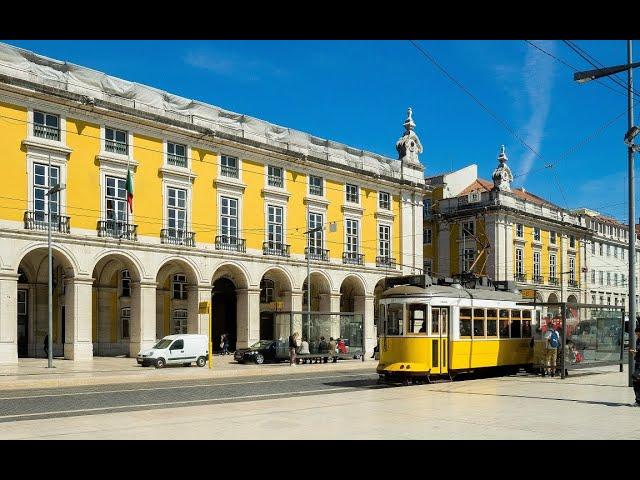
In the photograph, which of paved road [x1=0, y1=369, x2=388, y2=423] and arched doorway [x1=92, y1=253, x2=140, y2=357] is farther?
arched doorway [x1=92, y1=253, x2=140, y2=357]

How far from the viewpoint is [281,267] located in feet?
150

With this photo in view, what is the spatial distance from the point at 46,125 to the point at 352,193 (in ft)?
73.6

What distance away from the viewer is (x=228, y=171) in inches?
1729

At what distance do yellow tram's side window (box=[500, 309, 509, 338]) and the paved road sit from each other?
4.66 m

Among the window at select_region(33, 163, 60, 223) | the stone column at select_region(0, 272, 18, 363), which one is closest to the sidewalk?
the stone column at select_region(0, 272, 18, 363)

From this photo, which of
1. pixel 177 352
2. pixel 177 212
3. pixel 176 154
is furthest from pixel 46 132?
pixel 177 352

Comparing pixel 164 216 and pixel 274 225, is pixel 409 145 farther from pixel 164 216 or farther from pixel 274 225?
pixel 164 216

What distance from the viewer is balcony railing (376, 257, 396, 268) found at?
52.7 m

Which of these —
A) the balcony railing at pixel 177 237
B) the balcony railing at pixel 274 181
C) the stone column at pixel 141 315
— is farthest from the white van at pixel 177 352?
the balcony railing at pixel 274 181

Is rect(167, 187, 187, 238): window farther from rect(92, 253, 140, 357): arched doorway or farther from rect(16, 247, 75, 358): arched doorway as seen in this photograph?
rect(16, 247, 75, 358): arched doorway

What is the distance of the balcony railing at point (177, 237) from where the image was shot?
40.1 metres

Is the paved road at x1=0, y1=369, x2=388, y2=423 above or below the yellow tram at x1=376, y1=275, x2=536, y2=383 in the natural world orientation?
below

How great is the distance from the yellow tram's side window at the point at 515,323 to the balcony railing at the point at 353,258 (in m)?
25.4

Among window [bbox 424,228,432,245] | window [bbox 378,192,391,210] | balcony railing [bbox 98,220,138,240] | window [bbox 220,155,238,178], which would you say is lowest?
balcony railing [bbox 98,220,138,240]
